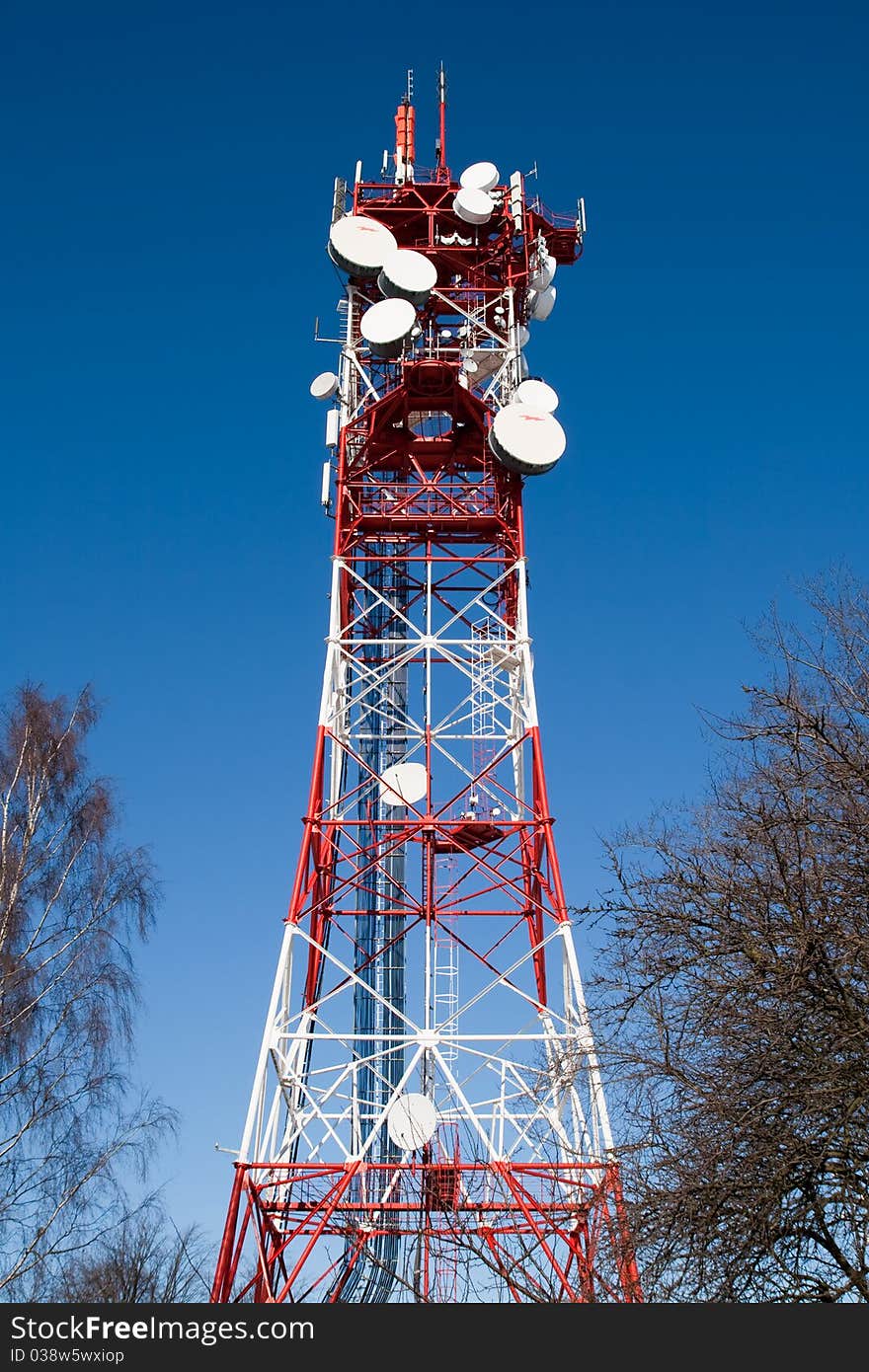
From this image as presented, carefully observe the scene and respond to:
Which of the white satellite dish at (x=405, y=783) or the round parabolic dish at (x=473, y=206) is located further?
the round parabolic dish at (x=473, y=206)

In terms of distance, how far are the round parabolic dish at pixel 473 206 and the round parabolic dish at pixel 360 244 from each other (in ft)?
5.86

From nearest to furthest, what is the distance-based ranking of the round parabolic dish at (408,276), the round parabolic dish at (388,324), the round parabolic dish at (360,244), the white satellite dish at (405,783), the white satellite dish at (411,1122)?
the white satellite dish at (411,1122)
the white satellite dish at (405,783)
the round parabolic dish at (388,324)
the round parabolic dish at (408,276)
the round parabolic dish at (360,244)

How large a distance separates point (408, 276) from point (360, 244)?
1.78 meters

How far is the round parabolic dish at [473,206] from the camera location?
30.6 meters

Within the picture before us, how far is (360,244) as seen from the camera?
30.2 metres

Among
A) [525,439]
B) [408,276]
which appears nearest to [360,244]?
[408,276]

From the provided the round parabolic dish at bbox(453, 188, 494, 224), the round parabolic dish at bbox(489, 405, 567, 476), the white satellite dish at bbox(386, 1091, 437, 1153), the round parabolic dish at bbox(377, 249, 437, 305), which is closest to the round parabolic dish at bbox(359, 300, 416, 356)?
the round parabolic dish at bbox(377, 249, 437, 305)

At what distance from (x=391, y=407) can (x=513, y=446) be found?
3253 mm

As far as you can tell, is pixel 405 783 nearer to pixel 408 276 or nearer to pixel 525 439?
pixel 525 439

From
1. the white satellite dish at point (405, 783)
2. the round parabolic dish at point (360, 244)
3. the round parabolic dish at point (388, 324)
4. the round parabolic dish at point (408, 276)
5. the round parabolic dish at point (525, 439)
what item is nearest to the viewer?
the white satellite dish at point (405, 783)

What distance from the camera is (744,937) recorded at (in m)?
10.6

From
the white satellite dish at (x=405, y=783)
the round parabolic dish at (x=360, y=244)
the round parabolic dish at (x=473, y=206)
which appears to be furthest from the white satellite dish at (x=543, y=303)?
the white satellite dish at (x=405, y=783)

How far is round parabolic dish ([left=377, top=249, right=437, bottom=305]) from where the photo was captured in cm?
2917

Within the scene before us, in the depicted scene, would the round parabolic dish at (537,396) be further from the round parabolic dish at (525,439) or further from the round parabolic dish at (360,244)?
the round parabolic dish at (360,244)
